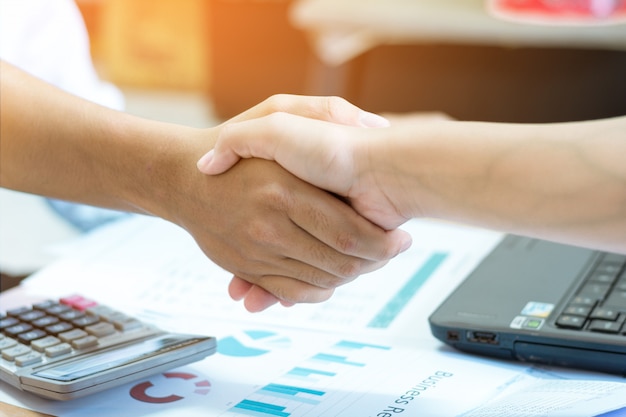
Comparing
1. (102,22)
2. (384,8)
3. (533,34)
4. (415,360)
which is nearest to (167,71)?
(102,22)

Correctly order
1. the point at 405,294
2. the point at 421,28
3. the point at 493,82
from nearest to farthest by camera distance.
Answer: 1. the point at 405,294
2. the point at 493,82
3. the point at 421,28

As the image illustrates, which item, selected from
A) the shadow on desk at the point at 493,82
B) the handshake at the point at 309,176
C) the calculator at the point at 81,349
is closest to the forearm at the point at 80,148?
the handshake at the point at 309,176

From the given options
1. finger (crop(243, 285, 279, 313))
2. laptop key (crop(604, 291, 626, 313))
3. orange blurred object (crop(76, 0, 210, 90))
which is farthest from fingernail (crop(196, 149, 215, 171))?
orange blurred object (crop(76, 0, 210, 90))

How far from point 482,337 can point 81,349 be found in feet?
0.98

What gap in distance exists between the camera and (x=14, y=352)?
2.17 feet

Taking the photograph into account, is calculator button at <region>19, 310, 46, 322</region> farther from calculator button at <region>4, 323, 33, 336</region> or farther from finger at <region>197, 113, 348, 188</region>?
finger at <region>197, 113, 348, 188</region>

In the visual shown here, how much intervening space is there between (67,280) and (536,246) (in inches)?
17.8

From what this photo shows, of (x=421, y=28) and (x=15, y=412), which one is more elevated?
(x=421, y=28)

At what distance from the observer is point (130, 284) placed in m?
0.89

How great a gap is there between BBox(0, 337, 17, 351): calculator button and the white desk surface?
1.44 m

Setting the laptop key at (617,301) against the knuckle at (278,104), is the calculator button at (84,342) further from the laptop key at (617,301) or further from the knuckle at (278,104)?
the laptop key at (617,301)

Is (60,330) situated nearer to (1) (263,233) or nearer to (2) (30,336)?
(2) (30,336)

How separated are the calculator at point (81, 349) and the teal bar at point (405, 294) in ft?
0.55

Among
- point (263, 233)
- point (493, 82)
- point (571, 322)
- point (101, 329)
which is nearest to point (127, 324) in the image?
point (101, 329)
